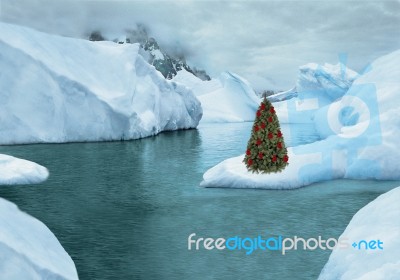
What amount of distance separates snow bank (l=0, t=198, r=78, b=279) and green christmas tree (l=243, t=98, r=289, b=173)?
12092mm

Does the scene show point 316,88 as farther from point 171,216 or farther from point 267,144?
point 171,216

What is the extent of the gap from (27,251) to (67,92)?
1415 inches

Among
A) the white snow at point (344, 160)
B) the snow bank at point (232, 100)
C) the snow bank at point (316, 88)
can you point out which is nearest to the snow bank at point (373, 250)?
the white snow at point (344, 160)

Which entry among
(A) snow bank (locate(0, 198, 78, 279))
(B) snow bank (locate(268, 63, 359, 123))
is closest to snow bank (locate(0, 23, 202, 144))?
(A) snow bank (locate(0, 198, 78, 279))

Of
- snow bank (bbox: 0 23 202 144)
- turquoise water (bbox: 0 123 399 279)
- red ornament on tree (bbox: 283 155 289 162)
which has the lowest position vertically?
turquoise water (bbox: 0 123 399 279)

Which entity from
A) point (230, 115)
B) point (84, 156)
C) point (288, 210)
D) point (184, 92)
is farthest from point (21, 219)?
point (230, 115)

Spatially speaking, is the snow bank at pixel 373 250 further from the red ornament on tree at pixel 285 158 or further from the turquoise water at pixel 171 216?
the red ornament on tree at pixel 285 158

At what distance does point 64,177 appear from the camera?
24.1 metres

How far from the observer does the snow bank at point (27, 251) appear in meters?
7.04

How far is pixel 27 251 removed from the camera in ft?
24.4

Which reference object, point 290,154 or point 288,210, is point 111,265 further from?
point 290,154

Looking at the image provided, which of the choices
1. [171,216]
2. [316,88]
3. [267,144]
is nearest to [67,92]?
[267,144]

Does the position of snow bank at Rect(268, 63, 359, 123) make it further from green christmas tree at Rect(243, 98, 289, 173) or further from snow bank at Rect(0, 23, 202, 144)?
green christmas tree at Rect(243, 98, 289, 173)

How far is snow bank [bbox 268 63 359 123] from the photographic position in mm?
74125
